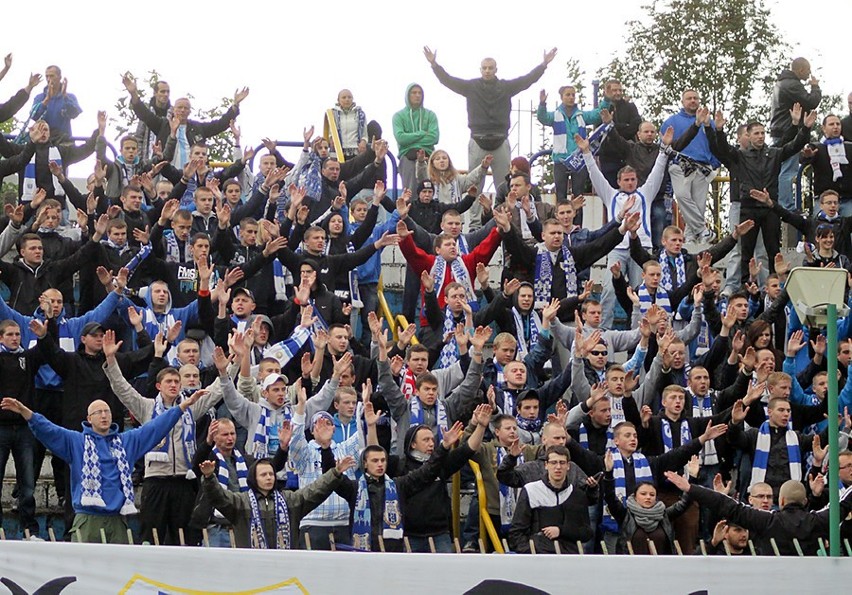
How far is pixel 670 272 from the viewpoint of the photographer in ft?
56.4

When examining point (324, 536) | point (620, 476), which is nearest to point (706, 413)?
point (620, 476)

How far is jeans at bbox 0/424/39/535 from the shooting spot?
14094 mm

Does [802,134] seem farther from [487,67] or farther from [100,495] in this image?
[100,495]

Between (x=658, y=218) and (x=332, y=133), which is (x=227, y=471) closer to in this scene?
(x=658, y=218)

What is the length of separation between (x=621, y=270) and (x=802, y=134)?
3.26 meters

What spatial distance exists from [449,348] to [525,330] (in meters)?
1.05

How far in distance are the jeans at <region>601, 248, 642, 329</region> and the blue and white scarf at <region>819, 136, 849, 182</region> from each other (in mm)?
2846

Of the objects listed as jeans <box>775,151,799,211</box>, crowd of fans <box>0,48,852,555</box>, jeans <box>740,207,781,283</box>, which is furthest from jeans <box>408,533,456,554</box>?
jeans <box>775,151,799,211</box>

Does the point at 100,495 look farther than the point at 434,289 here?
No

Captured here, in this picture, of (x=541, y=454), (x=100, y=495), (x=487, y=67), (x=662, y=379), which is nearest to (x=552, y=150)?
(x=487, y=67)

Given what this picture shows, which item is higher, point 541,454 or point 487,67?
point 487,67

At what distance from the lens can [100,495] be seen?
42.6 feet

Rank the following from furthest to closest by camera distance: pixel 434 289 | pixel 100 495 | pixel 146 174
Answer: pixel 146 174, pixel 434 289, pixel 100 495

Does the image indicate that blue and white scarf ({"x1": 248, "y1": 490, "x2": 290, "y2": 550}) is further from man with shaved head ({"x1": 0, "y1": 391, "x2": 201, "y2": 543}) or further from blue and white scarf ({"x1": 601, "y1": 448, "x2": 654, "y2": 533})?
blue and white scarf ({"x1": 601, "y1": 448, "x2": 654, "y2": 533})
